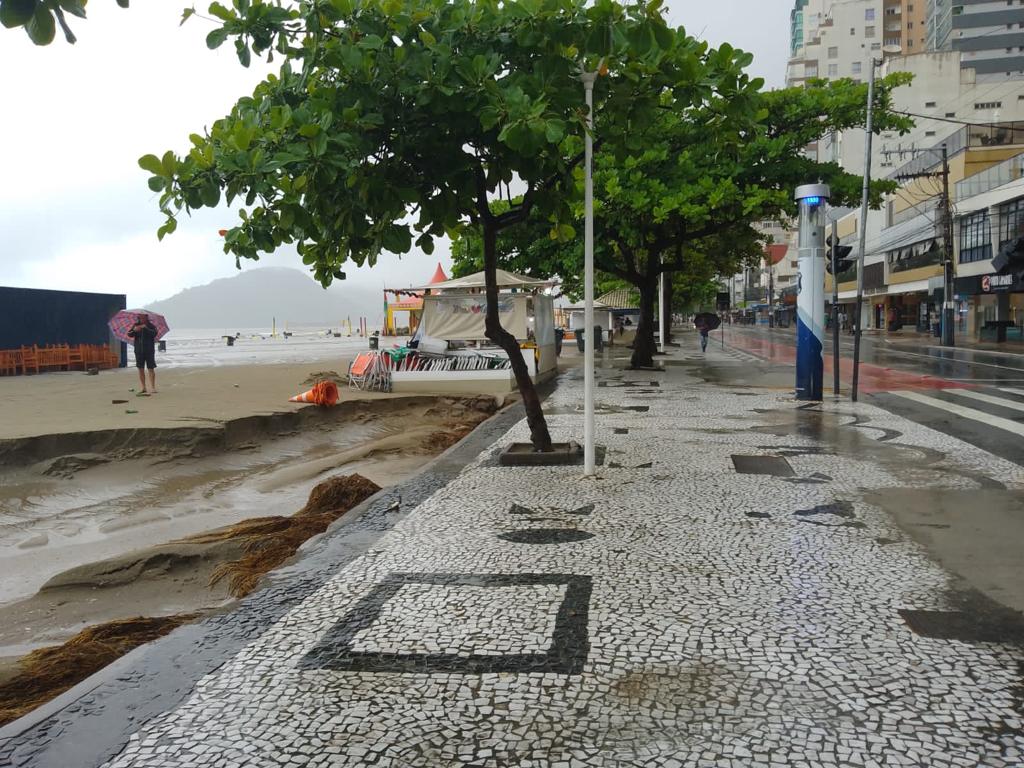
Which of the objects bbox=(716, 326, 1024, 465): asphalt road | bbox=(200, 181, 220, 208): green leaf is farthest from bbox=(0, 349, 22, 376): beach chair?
bbox=(716, 326, 1024, 465): asphalt road

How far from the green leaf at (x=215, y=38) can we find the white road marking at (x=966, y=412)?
954cm

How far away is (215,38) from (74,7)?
4010mm

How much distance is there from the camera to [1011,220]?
36.9 m

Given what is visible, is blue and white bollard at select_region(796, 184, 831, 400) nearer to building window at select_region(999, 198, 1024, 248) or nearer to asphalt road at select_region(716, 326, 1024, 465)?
asphalt road at select_region(716, 326, 1024, 465)

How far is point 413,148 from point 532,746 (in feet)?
18.1

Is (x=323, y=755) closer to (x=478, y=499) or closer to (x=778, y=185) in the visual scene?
(x=478, y=499)

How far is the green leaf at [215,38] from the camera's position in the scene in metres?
5.96

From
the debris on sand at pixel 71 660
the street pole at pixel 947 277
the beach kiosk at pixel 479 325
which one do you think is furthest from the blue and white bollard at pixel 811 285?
the street pole at pixel 947 277

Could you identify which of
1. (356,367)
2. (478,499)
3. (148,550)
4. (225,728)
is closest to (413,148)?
(478,499)

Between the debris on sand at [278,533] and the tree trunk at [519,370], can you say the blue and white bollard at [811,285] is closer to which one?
the tree trunk at [519,370]

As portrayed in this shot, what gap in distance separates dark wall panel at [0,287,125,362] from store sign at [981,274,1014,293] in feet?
115

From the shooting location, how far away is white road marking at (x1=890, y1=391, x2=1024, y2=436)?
34.2ft

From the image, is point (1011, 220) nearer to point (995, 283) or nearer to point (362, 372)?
point (995, 283)

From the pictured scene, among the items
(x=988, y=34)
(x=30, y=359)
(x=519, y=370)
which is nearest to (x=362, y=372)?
(x=519, y=370)
